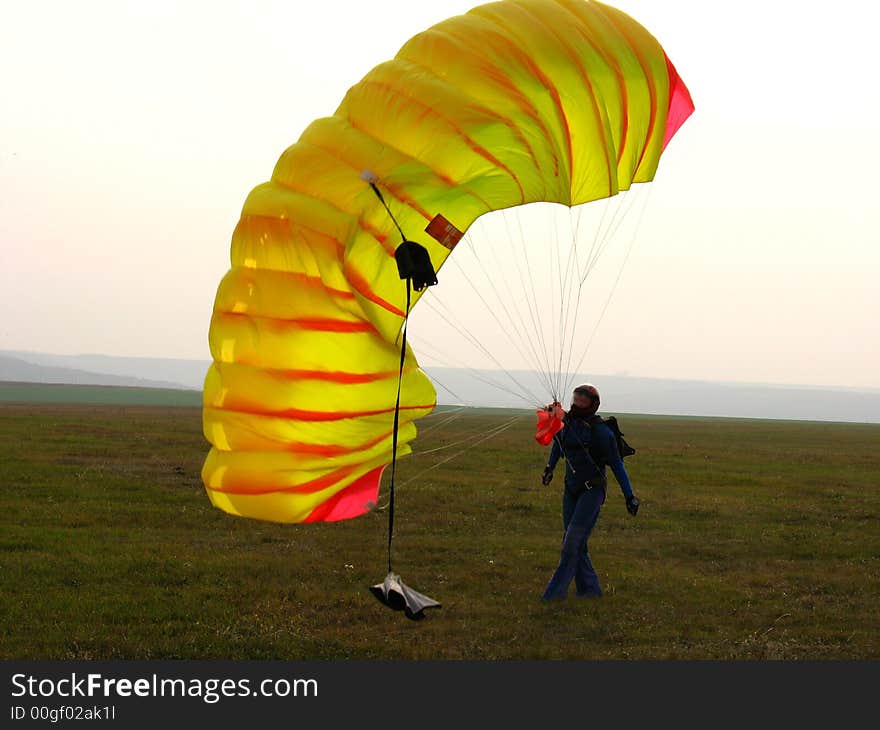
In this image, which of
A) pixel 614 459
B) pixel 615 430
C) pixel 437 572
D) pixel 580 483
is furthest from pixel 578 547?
pixel 437 572

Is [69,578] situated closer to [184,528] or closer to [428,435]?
[184,528]

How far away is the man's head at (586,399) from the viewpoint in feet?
33.4


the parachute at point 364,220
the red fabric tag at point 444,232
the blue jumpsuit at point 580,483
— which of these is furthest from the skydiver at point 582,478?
the red fabric tag at point 444,232

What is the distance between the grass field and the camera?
28.5 ft

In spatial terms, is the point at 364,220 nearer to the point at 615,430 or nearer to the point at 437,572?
the point at 615,430

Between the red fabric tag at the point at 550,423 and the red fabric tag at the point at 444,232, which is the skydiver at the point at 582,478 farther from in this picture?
the red fabric tag at the point at 444,232

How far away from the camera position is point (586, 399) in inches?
401

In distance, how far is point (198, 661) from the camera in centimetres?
796

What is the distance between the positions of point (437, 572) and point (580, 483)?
2393 mm

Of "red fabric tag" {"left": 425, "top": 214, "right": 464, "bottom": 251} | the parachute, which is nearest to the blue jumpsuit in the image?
the parachute

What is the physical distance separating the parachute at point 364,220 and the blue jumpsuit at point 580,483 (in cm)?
238

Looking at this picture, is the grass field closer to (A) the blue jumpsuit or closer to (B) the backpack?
(A) the blue jumpsuit

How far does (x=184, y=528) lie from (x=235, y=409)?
22.8 ft

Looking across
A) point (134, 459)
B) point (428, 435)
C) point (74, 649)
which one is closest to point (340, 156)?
point (74, 649)
